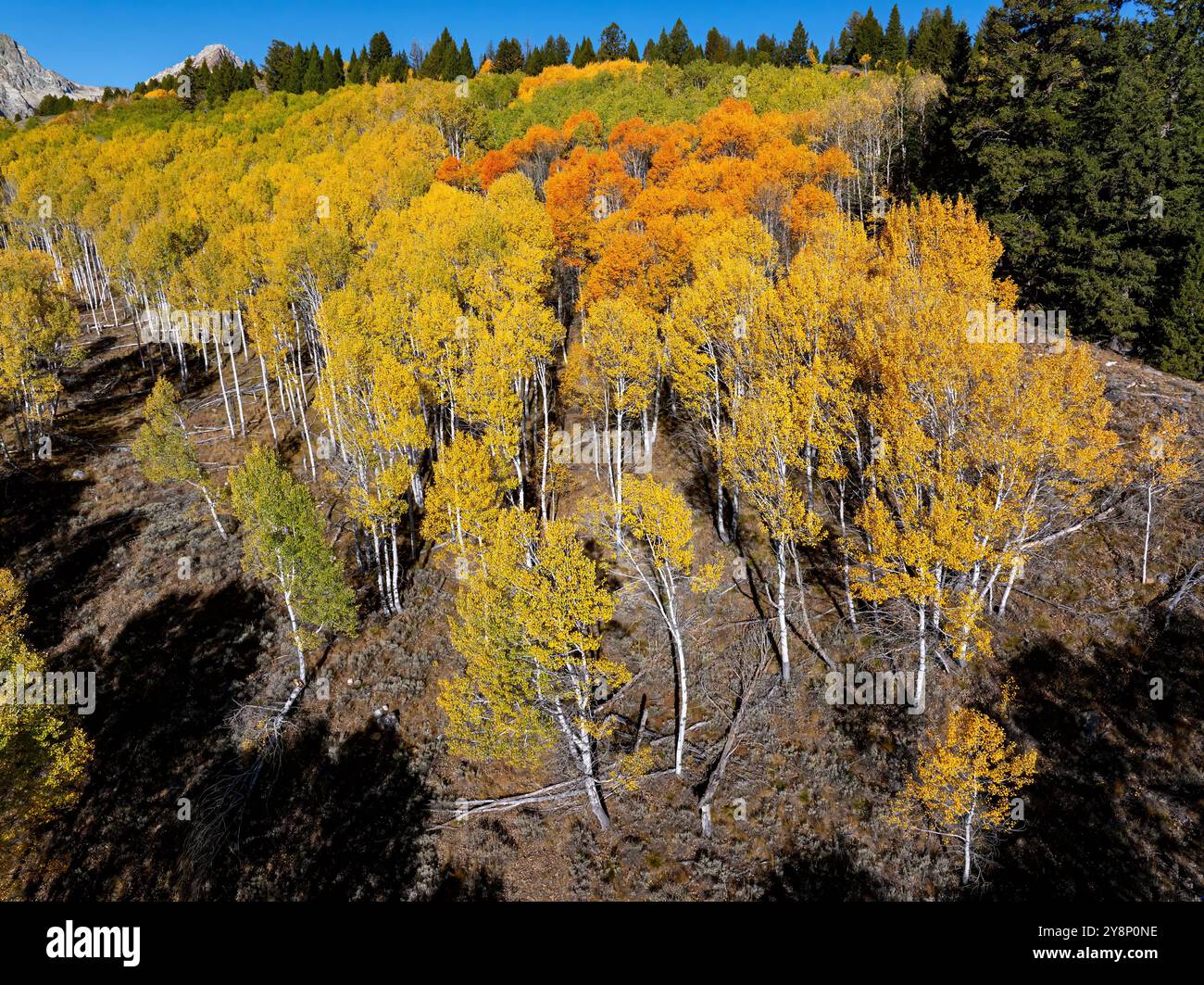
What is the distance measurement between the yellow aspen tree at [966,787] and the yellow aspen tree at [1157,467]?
11051 millimetres

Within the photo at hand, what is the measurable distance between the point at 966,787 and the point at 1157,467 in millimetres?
17335

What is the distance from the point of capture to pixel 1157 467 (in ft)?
80.0

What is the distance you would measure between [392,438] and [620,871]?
2126cm

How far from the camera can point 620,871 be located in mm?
20625

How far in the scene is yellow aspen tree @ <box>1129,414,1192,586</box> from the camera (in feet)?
73.8

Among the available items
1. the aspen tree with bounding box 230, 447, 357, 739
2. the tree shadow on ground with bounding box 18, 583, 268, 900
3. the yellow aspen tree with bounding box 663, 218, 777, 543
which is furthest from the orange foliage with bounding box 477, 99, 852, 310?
the tree shadow on ground with bounding box 18, 583, 268, 900

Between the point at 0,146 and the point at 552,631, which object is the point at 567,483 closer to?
the point at 552,631

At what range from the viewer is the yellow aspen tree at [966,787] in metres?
17.5

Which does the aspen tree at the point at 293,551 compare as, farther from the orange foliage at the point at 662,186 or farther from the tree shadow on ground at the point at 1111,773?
the tree shadow on ground at the point at 1111,773

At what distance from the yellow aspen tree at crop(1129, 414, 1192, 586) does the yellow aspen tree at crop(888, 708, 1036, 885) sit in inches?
435

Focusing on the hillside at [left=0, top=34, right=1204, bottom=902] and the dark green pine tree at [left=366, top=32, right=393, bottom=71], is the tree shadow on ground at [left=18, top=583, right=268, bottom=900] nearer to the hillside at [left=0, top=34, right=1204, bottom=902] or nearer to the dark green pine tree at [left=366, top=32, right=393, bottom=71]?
the hillside at [left=0, top=34, right=1204, bottom=902]

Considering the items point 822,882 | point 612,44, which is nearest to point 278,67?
point 612,44

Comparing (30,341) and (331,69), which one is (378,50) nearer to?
(331,69)
